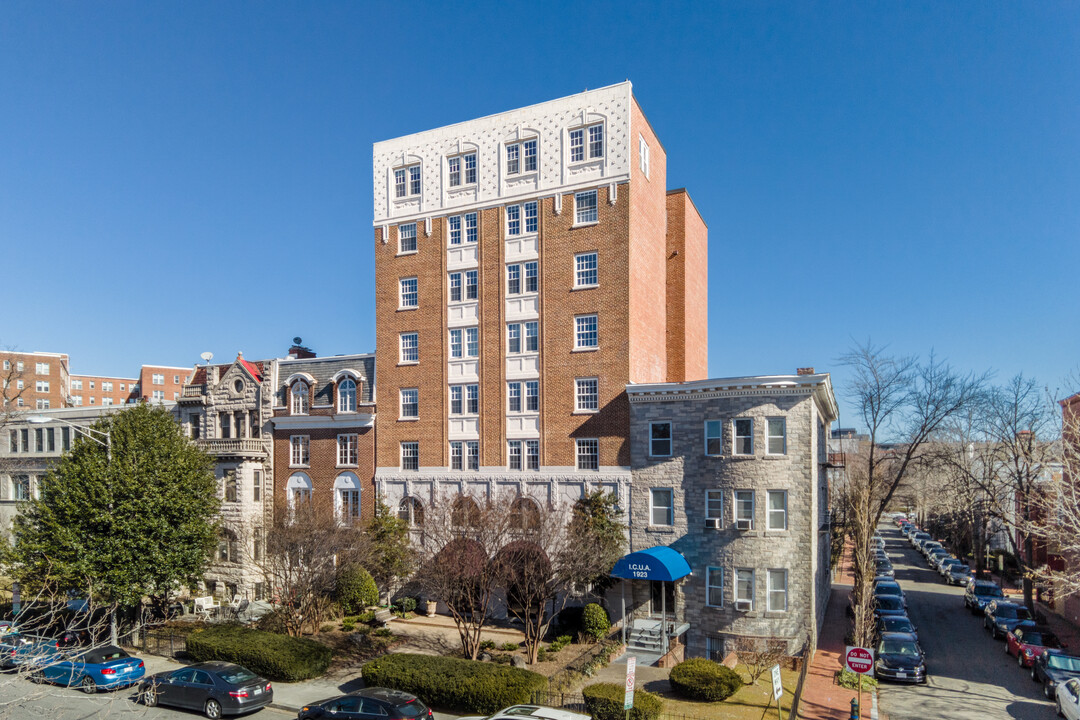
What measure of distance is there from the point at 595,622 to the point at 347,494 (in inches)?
674

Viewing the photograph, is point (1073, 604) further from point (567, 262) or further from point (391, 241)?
point (391, 241)

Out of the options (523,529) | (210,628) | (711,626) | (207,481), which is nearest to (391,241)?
(207,481)

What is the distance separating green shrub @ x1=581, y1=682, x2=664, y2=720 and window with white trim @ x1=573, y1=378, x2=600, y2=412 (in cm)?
1590

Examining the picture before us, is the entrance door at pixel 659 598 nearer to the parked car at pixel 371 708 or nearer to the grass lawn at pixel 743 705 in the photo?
the grass lawn at pixel 743 705

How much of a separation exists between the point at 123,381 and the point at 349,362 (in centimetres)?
10131

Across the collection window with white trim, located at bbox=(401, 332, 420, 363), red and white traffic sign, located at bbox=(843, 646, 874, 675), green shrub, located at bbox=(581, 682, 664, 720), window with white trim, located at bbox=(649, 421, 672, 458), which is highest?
window with white trim, located at bbox=(401, 332, 420, 363)

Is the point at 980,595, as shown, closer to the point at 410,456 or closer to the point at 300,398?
the point at 410,456

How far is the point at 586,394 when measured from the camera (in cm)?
3712

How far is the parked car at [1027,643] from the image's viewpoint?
30453mm

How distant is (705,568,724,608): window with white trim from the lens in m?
31.9

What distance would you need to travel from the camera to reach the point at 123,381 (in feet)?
413

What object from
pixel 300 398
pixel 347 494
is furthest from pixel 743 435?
pixel 300 398

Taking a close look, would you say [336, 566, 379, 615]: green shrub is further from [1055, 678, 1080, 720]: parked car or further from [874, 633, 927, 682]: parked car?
[1055, 678, 1080, 720]: parked car

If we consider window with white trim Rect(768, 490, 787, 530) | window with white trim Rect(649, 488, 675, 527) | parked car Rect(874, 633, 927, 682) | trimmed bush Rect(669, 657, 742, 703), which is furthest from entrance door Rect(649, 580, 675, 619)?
parked car Rect(874, 633, 927, 682)
